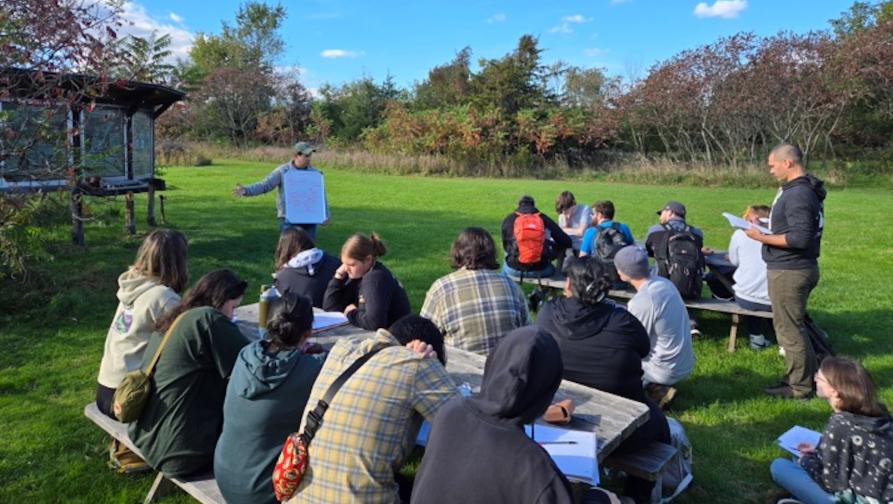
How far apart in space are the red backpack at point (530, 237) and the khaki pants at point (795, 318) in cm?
260

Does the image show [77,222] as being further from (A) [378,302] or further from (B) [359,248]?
(A) [378,302]

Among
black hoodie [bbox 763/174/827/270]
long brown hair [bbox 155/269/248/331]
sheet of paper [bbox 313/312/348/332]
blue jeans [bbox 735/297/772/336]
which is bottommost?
blue jeans [bbox 735/297/772/336]

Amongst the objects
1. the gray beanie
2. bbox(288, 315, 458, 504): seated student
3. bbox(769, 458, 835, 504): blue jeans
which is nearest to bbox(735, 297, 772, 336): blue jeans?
the gray beanie

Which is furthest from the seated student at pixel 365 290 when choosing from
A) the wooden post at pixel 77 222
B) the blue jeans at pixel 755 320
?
the wooden post at pixel 77 222

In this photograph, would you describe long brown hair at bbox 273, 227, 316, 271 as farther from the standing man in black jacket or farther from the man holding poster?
the standing man in black jacket

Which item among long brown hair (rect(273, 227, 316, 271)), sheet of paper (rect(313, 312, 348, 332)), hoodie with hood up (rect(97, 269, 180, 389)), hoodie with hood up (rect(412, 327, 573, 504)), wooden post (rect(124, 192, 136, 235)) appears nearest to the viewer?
hoodie with hood up (rect(412, 327, 573, 504))

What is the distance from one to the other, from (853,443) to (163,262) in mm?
3715

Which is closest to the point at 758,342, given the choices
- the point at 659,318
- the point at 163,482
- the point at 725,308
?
the point at 725,308

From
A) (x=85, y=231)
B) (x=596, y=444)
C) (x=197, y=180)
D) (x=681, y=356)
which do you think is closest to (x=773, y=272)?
(x=681, y=356)

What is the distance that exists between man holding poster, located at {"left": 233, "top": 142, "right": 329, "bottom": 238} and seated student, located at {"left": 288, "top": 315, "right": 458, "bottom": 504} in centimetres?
565

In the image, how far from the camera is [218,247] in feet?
33.1

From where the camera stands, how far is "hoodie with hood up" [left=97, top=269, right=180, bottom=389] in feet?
11.2

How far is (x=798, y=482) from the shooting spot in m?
3.41

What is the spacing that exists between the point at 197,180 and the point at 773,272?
2083cm
